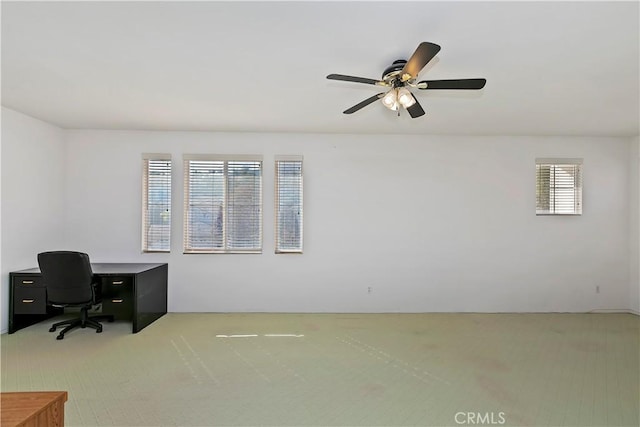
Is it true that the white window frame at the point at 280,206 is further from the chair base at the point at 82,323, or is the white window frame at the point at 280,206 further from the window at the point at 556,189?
the window at the point at 556,189

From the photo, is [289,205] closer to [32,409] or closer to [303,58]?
[303,58]

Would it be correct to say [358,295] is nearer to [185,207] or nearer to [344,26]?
[185,207]

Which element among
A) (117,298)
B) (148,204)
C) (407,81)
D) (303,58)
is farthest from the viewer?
(148,204)

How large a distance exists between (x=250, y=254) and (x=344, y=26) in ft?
11.2

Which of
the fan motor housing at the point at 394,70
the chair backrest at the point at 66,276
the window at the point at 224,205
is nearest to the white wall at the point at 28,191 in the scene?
the chair backrest at the point at 66,276

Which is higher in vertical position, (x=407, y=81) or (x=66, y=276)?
(x=407, y=81)

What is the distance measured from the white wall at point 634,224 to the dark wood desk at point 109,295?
6895mm

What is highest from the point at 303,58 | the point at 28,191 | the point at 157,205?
the point at 303,58

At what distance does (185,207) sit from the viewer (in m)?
4.69

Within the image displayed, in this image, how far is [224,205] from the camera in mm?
4730

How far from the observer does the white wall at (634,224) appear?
15.6ft

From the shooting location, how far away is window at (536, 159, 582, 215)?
4840 millimetres

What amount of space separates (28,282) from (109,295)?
2.90 feet

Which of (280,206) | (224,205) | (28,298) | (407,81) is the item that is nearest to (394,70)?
(407,81)
